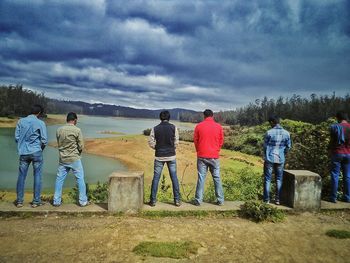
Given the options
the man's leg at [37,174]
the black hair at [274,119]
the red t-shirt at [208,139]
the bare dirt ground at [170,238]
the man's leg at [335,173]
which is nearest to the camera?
the bare dirt ground at [170,238]

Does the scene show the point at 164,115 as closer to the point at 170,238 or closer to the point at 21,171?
the point at 170,238

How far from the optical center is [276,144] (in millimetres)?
6223

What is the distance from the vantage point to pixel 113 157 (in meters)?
26.3

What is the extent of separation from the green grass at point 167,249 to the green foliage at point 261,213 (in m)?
1.78

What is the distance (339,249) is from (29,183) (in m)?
15.4

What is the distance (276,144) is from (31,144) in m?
5.36

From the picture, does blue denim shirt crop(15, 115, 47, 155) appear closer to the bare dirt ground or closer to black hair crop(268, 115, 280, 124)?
the bare dirt ground

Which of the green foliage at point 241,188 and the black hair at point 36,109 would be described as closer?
the black hair at point 36,109

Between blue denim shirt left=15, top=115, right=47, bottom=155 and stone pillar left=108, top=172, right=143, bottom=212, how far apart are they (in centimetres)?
181

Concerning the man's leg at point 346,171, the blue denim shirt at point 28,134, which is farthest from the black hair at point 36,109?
the man's leg at point 346,171

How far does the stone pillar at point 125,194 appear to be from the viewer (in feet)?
19.0

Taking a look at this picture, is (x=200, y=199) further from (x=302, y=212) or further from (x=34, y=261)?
(x=34, y=261)

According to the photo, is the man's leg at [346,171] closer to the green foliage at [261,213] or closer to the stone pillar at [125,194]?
the green foliage at [261,213]

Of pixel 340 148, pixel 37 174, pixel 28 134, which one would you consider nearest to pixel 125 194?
pixel 37 174
